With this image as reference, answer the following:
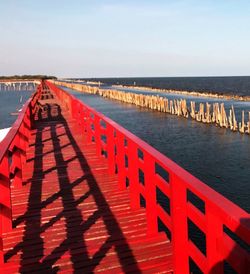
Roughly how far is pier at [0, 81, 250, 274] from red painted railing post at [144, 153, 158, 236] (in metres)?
0.01

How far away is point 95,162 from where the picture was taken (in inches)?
362

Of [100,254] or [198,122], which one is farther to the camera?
[198,122]

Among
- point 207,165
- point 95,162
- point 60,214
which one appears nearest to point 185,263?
point 60,214

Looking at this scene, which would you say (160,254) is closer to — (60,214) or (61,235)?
(61,235)

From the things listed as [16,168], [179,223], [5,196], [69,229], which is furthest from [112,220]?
[16,168]

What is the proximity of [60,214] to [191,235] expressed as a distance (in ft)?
22.2

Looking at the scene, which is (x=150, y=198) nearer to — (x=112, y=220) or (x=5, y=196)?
(x=112, y=220)

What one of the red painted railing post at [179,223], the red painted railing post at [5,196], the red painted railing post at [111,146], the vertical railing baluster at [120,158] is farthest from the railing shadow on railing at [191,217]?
the red painted railing post at [5,196]

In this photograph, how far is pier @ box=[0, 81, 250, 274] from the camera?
277cm

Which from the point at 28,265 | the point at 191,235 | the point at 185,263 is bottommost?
the point at 191,235

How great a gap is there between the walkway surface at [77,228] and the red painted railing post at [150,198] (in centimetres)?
15

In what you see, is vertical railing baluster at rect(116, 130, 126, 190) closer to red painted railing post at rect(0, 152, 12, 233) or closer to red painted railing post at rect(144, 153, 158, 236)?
red painted railing post at rect(144, 153, 158, 236)

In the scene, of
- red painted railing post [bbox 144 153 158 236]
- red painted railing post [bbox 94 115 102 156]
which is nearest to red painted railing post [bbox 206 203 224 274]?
red painted railing post [bbox 144 153 158 236]

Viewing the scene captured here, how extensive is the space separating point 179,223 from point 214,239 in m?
0.82
